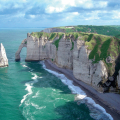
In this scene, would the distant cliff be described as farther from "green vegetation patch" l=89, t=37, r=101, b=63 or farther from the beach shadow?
the beach shadow

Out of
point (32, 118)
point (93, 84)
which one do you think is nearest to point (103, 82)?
point (93, 84)

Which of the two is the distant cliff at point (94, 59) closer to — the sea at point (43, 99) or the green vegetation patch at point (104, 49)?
the green vegetation patch at point (104, 49)

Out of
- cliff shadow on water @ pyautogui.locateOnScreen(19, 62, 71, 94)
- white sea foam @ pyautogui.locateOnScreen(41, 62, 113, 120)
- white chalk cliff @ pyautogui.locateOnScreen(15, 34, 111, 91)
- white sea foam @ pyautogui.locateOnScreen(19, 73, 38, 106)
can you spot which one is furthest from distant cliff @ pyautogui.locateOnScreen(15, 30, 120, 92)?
white sea foam @ pyautogui.locateOnScreen(19, 73, 38, 106)

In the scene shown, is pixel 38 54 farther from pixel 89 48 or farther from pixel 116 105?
pixel 116 105

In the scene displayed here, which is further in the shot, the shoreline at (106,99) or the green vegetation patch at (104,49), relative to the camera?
the green vegetation patch at (104,49)

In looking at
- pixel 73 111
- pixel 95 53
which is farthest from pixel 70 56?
pixel 73 111

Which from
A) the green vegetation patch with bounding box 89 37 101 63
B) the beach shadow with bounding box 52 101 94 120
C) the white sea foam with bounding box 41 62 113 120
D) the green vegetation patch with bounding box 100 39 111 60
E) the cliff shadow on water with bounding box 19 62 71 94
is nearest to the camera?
the beach shadow with bounding box 52 101 94 120

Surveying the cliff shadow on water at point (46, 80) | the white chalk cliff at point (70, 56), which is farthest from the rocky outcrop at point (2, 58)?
the white chalk cliff at point (70, 56)

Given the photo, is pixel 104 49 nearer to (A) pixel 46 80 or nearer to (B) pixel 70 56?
(B) pixel 70 56

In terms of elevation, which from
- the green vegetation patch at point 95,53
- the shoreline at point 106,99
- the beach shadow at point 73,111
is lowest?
the beach shadow at point 73,111
